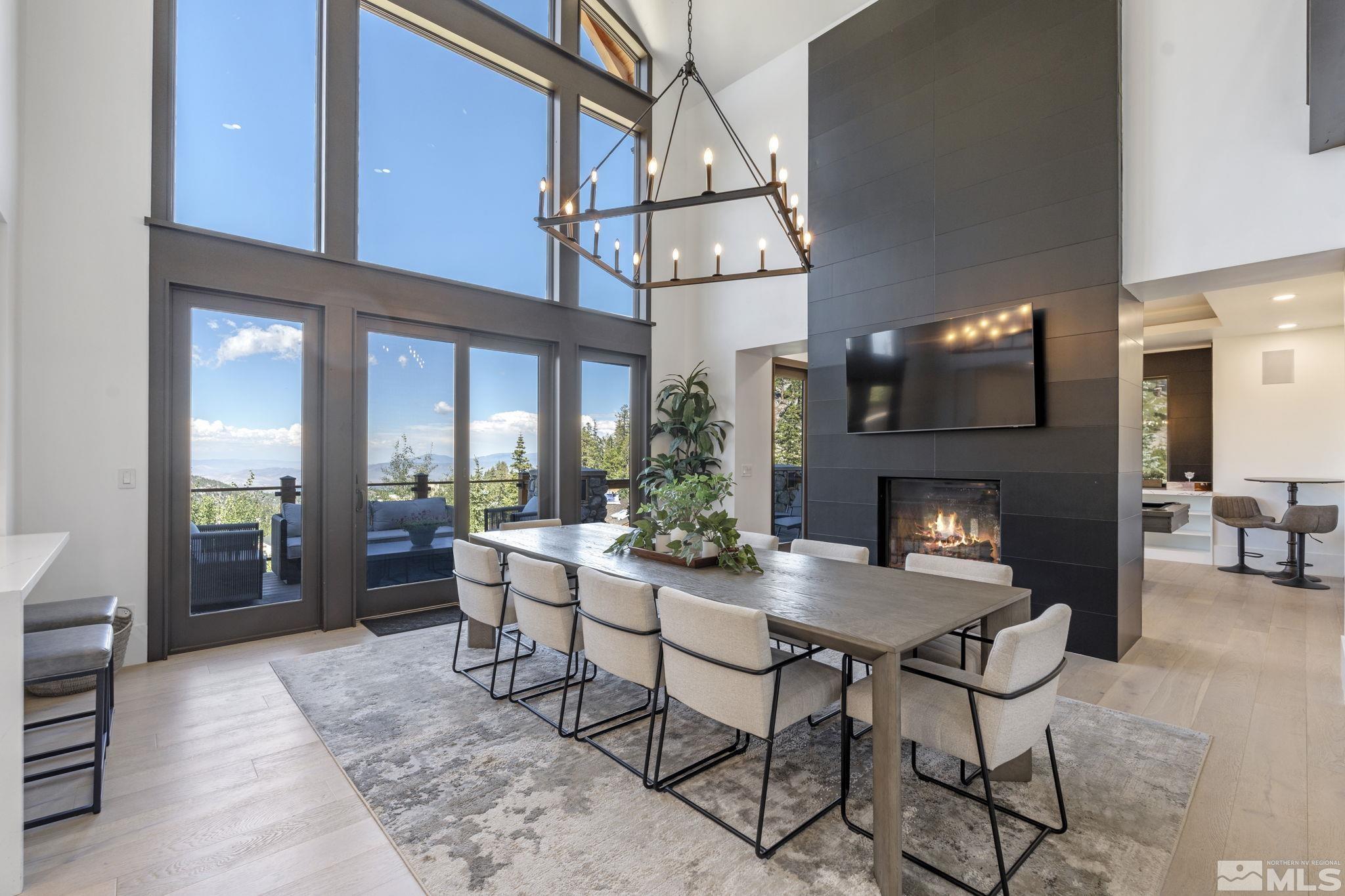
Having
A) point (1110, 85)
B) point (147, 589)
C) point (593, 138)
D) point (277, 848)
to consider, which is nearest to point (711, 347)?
→ point (593, 138)

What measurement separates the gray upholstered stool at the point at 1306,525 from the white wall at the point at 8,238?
931 cm

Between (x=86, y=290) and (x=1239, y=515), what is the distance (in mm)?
9788

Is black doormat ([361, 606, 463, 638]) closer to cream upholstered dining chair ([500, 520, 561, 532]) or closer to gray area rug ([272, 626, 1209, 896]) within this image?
cream upholstered dining chair ([500, 520, 561, 532])

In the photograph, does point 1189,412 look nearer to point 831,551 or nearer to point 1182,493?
point 1182,493

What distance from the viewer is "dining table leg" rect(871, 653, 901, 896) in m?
1.67

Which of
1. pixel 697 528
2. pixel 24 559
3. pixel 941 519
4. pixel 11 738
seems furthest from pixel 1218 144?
pixel 24 559

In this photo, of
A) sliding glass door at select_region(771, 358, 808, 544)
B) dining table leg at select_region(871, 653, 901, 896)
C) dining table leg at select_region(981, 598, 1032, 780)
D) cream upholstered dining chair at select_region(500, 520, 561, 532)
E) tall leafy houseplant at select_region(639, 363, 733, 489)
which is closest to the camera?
dining table leg at select_region(871, 653, 901, 896)

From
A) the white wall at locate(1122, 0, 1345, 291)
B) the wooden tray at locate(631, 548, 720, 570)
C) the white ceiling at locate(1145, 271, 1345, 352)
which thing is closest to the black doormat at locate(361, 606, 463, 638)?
the wooden tray at locate(631, 548, 720, 570)

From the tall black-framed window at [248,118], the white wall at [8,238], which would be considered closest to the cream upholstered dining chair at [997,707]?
the white wall at [8,238]

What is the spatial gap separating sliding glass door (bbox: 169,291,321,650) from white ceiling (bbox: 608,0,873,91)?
4.34 meters

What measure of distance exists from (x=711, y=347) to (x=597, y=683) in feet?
12.9

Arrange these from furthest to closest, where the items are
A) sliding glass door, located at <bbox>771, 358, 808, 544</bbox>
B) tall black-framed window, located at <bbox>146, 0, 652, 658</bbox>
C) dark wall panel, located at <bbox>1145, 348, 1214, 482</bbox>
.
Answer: sliding glass door, located at <bbox>771, 358, 808, 544</bbox>, dark wall panel, located at <bbox>1145, 348, 1214, 482</bbox>, tall black-framed window, located at <bbox>146, 0, 652, 658</bbox>

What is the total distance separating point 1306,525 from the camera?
18.4 ft

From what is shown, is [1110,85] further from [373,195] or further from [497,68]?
[373,195]
